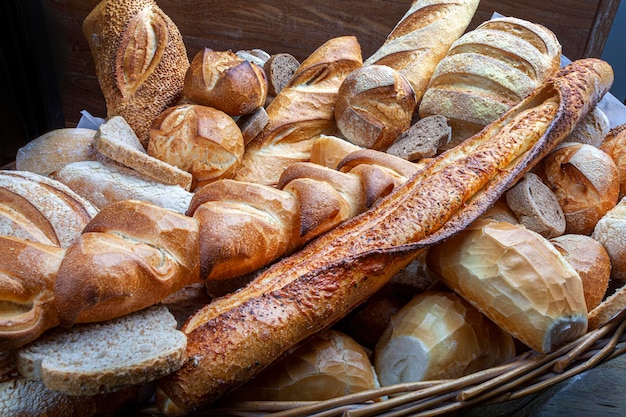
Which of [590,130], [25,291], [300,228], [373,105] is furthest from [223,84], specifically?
[590,130]

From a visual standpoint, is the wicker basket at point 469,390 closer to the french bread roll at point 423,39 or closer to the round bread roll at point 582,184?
the round bread roll at point 582,184

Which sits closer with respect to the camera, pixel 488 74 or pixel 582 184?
pixel 582 184

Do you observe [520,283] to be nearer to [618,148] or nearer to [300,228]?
[300,228]

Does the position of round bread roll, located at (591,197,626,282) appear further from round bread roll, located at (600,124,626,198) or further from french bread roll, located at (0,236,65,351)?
french bread roll, located at (0,236,65,351)

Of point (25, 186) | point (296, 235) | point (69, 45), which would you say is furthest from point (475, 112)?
point (69, 45)

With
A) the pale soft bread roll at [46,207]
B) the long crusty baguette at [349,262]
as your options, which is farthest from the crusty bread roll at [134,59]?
the long crusty baguette at [349,262]

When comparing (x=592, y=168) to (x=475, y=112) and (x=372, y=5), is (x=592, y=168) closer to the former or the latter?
(x=475, y=112)
